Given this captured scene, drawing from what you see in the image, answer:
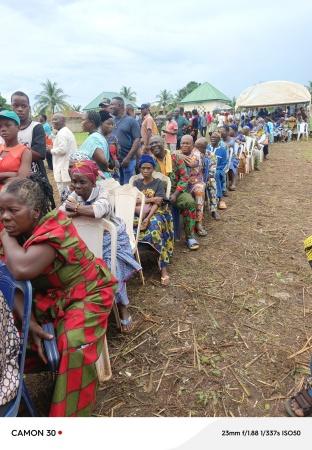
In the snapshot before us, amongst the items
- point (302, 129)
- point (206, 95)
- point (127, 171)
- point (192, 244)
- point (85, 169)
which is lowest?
point (192, 244)

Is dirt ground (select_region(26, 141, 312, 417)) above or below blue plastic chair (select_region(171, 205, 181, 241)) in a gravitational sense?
below

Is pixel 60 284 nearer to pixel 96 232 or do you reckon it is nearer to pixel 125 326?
pixel 96 232

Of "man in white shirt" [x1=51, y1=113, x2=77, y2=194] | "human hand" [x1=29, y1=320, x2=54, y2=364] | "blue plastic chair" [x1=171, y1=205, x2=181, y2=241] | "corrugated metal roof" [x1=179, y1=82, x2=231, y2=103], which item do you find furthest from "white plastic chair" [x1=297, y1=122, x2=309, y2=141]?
"human hand" [x1=29, y1=320, x2=54, y2=364]

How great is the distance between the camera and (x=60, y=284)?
1.95 meters

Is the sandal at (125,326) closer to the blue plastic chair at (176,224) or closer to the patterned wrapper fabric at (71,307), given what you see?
the patterned wrapper fabric at (71,307)

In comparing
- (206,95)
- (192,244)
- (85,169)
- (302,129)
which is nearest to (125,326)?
(85,169)

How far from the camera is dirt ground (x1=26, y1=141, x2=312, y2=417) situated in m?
2.29

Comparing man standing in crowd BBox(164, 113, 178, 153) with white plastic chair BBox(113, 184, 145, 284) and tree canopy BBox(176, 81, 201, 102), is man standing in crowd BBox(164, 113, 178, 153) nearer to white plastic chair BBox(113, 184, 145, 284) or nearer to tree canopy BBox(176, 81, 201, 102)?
white plastic chair BBox(113, 184, 145, 284)

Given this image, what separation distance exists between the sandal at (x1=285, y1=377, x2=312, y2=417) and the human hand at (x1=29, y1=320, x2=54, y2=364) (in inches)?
58.6

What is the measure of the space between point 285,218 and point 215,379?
3.89 m

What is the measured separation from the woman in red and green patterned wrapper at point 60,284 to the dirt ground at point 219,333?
1.67 ft

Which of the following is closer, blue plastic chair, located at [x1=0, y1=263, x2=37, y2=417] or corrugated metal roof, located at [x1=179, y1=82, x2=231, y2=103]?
blue plastic chair, located at [x1=0, y1=263, x2=37, y2=417]

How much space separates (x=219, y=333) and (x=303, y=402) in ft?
3.03

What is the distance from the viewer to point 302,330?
9.59 feet
